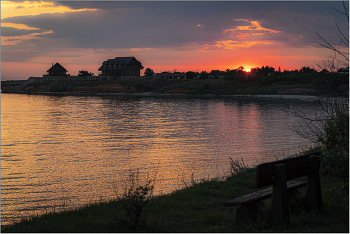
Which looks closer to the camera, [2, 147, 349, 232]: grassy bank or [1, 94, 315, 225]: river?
[2, 147, 349, 232]: grassy bank

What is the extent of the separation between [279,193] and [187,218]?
2.03 m

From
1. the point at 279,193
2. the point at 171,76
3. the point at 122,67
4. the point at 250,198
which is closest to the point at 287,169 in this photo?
the point at 279,193

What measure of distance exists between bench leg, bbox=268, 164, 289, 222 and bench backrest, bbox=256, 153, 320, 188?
0.11m

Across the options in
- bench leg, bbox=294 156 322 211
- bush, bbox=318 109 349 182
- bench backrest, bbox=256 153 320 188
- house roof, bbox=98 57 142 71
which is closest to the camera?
bench backrest, bbox=256 153 320 188

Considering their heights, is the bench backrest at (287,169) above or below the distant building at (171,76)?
below

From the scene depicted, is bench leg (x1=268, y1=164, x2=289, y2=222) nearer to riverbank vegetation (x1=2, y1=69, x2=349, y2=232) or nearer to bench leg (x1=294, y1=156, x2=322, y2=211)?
riverbank vegetation (x1=2, y1=69, x2=349, y2=232)

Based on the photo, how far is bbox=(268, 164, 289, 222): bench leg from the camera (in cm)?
594

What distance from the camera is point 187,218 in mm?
6828

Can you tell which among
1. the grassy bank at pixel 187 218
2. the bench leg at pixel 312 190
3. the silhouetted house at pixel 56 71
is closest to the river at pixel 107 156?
the grassy bank at pixel 187 218

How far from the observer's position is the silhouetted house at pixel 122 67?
12112 cm

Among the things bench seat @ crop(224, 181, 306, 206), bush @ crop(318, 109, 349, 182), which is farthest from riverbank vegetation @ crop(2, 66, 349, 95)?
bench seat @ crop(224, 181, 306, 206)

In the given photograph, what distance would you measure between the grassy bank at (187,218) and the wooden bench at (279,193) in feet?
0.60

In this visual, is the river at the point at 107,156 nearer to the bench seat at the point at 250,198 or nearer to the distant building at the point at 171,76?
the bench seat at the point at 250,198

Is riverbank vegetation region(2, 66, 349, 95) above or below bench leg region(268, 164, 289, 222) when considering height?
above
